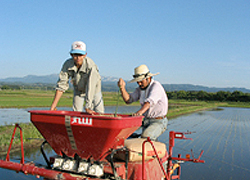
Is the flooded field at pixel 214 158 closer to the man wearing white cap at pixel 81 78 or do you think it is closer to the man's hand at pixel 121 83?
the man's hand at pixel 121 83

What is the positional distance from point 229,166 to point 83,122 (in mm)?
6962

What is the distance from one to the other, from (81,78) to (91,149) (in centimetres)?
133

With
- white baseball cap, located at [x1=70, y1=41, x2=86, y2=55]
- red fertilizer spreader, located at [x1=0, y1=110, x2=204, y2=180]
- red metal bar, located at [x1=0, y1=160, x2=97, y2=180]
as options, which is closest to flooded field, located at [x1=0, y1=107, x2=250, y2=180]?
red fertilizer spreader, located at [x1=0, y1=110, x2=204, y2=180]

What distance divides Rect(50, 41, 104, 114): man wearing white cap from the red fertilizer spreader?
2.03 ft

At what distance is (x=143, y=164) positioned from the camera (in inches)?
152

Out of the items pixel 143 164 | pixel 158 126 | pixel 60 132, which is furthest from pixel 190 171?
pixel 60 132

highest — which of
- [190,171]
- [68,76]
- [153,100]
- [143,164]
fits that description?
[68,76]

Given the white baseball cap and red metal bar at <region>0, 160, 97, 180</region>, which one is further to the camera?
the white baseball cap

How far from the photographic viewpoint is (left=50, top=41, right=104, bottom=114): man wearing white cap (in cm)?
439

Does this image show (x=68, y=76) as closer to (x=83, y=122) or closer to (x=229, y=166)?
(x=83, y=122)

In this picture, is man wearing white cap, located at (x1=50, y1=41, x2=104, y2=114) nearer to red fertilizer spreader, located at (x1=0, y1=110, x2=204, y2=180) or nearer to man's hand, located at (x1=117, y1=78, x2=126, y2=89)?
man's hand, located at (x1=117, y1=78, x2=126, y2=89)

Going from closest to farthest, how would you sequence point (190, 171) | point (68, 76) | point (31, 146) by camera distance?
point (68, 76), point (190, 171), point (31, 146)

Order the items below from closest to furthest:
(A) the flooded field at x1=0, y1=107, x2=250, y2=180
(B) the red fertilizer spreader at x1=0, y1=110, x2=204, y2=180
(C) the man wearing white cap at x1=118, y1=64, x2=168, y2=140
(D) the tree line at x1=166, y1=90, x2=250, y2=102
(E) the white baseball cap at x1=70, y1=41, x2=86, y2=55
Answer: (B) the red fertilizer spreader at x1=0, y1=110, x2=204, y2=180, (E) the white baseball cap at x1=70, y1=41, x2=86, y2=55, (C) the man wearing white cap at x1=118, y1=64, x2=168, y2=140, (A) the flooded field at x1=0, y1=107, x2=250, y2=180, (D) the tree line at x1=166, y1=90, x2=250, y2=102

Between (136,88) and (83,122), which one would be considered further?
(136,88)
